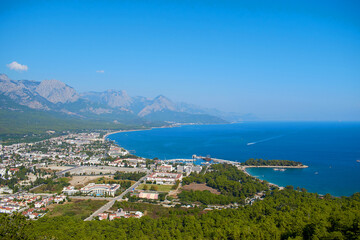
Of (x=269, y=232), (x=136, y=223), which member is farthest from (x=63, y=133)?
(x=269, y=232)

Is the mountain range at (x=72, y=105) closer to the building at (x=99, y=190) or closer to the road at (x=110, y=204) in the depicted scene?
the building at (x=99, y=190)

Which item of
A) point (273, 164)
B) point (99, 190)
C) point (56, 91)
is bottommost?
point (99, 190)

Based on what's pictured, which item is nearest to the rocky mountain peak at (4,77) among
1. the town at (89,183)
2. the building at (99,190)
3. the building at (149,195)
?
the town at (89,183)

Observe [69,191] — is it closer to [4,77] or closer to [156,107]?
[4,77]

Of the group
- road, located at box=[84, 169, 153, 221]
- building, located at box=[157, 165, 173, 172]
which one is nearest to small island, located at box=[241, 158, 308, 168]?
building, located at box=[157, 165, 173, 172]

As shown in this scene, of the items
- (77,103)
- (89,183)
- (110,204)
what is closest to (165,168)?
(89,183)

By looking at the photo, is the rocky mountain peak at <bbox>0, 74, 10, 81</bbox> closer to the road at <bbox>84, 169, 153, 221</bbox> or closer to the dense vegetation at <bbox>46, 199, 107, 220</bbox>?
the road at <bbox>84, 169, 153, 221</bbox>
